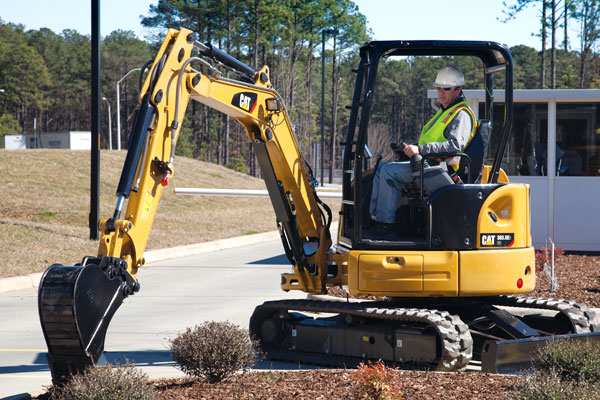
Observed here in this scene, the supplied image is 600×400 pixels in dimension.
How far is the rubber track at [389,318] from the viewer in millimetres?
7020

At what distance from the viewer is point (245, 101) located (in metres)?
7.77

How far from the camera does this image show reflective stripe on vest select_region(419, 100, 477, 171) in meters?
7.37

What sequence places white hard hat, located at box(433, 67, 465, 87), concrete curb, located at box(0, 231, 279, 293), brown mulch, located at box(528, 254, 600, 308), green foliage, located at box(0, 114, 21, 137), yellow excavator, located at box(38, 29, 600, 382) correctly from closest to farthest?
yellow excavator, located at box(38, 29, 600, 382)
white hard hat, located at box(433, 67, 465, 87)
brown mulch, located at box(528, 254, 600, 308)
concrete curb, located at box(0, 231, 279, 293)
green foliage, located at box(0, 114, 21, 137)

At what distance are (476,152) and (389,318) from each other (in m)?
1.73

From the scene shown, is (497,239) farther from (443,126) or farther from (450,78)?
(450,78)

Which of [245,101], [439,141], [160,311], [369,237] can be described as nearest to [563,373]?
[369,237]

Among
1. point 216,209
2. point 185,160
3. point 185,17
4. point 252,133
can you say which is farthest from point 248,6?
point 252,133

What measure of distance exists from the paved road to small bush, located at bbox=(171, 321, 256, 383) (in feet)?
3.29

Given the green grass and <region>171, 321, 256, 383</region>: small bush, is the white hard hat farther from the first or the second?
the green grass

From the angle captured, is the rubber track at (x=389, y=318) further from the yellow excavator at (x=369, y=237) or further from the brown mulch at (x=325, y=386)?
the brown mulch at (x=325, y=386)

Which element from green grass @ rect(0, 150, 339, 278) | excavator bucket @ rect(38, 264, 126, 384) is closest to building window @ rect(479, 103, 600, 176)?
green grass @ rect(0, 150, 339, 278)

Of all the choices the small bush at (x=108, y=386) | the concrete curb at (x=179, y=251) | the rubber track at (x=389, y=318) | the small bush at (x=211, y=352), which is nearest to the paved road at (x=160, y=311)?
the concrete curb at (x=179, y=251)

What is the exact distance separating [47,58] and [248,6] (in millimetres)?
48083

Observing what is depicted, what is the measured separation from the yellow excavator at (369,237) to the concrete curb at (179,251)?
19.1 feet
